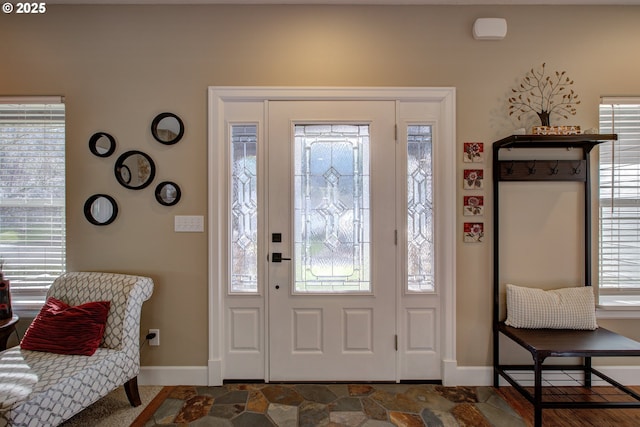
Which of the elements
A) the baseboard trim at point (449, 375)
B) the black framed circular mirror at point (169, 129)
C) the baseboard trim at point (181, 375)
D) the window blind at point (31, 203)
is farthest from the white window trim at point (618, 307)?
the window blind at point (31, 203)

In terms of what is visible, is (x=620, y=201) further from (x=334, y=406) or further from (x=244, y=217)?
(x=244, y=217)

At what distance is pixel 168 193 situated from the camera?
93.4 inches

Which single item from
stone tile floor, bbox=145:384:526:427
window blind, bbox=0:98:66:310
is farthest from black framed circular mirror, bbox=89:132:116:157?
stone tile floor, bbox=145:384:526:427

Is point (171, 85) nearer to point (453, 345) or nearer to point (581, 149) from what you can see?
point (453, 345)

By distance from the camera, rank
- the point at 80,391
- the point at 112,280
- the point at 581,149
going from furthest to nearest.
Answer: the point at 581,149, the point at 112,280, the point at 80,391

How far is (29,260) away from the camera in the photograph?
246 cm

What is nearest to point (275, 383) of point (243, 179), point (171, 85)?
point (243, 179)

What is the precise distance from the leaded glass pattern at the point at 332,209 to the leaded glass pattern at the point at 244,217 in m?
0.33

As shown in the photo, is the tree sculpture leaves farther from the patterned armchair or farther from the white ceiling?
the patterned armchair

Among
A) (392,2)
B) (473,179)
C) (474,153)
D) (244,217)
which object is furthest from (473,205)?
(244,217)

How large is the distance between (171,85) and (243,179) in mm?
901

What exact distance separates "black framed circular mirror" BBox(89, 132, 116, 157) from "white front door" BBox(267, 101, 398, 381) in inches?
47.6

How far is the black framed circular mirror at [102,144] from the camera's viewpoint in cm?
236

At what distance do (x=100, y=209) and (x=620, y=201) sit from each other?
4026 mm
